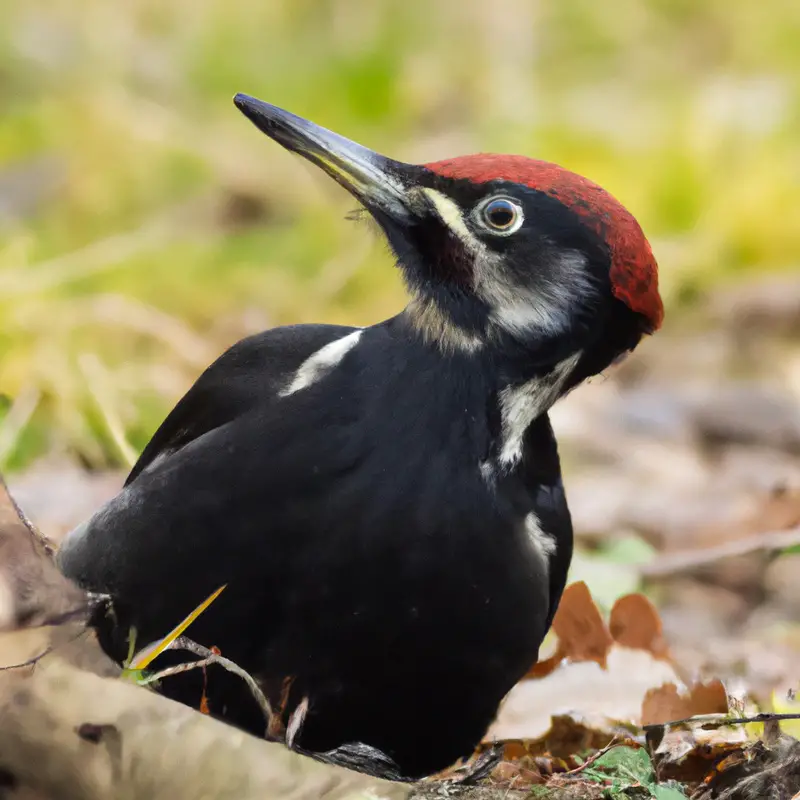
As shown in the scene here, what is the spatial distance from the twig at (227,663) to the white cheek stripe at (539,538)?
1.66ft

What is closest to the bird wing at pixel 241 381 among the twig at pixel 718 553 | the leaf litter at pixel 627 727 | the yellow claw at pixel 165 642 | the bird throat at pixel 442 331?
the bird throat at pixel 442 331

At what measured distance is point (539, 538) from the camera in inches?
97.4

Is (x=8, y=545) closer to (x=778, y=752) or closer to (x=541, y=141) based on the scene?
(x=778, y=752)

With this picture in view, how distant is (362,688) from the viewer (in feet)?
7.70

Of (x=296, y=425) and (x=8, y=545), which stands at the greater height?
(x=296, y=425)

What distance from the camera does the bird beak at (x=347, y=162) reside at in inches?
96.1

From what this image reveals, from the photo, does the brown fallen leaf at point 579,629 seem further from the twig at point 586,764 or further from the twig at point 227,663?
the twig at point 227,663

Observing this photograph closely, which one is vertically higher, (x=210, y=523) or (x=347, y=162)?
(x=347, y=162)

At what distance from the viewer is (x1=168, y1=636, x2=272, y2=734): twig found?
2080 mm

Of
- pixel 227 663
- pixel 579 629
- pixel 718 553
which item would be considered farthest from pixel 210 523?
pixel 718 553

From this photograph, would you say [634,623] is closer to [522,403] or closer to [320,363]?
[522,403]

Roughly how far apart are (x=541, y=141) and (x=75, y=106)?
2.96 metres

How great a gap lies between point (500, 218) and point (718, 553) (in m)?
2.06

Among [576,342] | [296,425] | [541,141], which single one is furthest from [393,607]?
[541,141]
